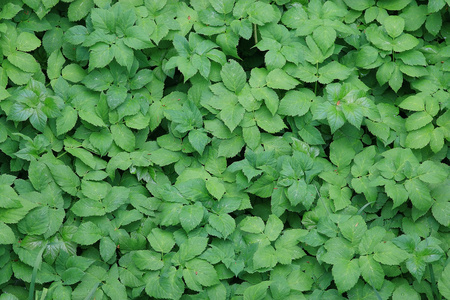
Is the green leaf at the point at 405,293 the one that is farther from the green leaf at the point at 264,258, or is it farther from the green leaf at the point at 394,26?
the green leaf at the point at 394,26

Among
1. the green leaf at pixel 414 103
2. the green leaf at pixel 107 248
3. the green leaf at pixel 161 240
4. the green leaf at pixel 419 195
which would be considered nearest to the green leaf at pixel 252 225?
the green leaf at pixel 161 240

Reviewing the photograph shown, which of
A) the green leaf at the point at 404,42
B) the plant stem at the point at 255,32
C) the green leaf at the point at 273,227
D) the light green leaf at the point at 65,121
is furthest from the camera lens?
the plant stem at the point at 255,32

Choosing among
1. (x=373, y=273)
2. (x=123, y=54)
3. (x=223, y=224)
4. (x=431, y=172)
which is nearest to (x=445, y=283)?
(x=373, y=273)

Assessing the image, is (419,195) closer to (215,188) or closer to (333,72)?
(333,72)

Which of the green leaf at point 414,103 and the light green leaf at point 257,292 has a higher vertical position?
the green leaf at point 414,103

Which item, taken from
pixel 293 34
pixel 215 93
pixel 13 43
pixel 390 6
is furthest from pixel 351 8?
pixel 13 43

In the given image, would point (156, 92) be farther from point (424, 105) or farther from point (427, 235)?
point (427, 235)

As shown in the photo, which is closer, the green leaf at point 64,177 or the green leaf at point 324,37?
the green leaf at point 64,177
